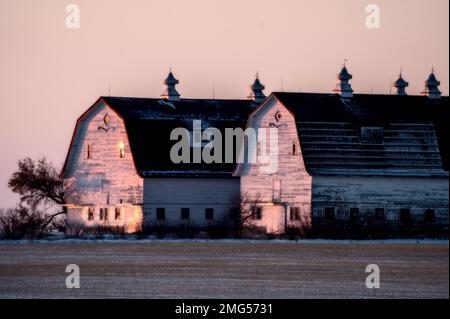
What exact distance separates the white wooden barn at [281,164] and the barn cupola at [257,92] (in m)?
2.15

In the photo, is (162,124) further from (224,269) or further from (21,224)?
(224,269)

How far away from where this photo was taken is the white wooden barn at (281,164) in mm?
75750

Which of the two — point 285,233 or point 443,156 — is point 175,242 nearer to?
point 285,233

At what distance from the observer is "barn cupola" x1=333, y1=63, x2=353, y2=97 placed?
80.6 meters

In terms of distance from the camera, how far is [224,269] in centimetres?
5225

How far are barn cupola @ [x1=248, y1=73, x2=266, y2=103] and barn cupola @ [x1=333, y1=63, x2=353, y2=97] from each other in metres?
6.54

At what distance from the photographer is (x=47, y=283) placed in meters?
46.5

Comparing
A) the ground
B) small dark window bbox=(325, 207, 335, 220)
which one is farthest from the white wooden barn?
the ground

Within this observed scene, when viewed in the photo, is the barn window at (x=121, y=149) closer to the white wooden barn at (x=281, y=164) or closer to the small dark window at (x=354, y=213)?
the white wooden barn at (x=281, y=164)

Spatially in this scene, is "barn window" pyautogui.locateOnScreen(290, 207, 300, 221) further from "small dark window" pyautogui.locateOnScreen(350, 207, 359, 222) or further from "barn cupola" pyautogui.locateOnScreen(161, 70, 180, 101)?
"barn cupola" pyautogui.locateOnScreen(161, 70, 180, 101)

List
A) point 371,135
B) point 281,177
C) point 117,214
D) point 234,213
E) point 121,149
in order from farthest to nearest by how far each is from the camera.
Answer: point 117,214 < point 121,149 < point 234,213 < point 281,177 < point 371,135

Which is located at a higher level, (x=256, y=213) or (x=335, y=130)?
(x=335, y=130)

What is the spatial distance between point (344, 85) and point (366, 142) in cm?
523

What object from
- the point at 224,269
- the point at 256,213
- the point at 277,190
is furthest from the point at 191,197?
the point at 224,269
